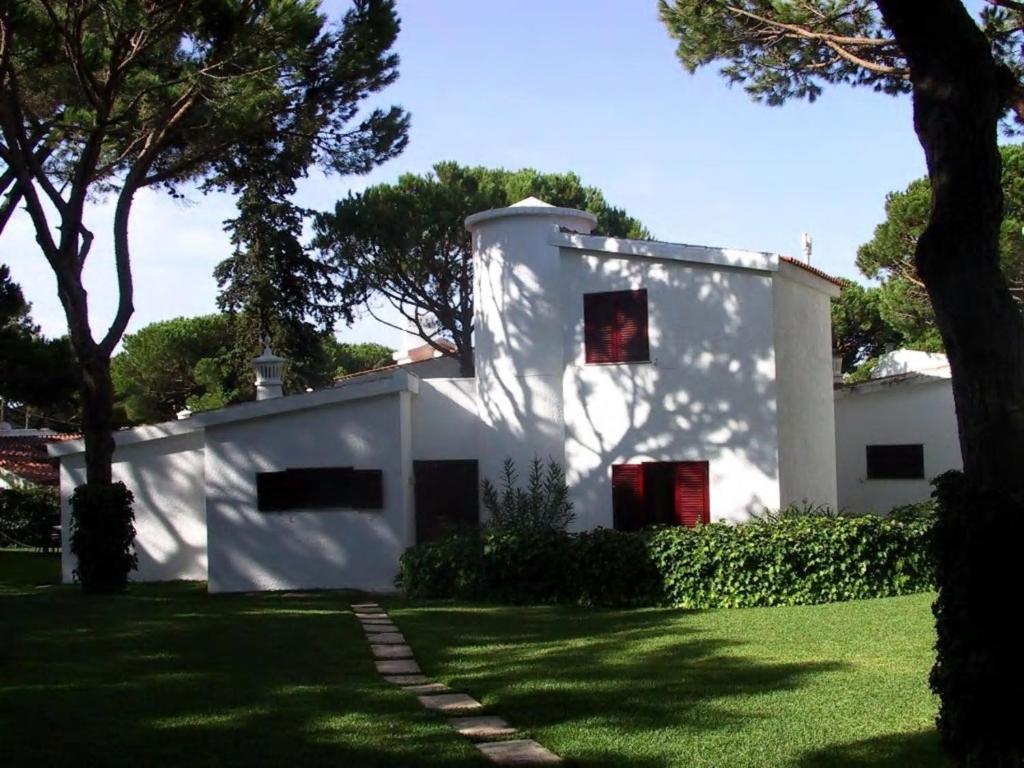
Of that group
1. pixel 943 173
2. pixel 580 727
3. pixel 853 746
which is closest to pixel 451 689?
pixel 580 727

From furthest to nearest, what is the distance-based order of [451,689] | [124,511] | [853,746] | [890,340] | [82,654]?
[890,340] → [124,511] → [82,654] → [451,689] → [853,746]

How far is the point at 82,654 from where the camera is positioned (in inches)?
401

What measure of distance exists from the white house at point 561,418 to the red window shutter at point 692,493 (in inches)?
0.8

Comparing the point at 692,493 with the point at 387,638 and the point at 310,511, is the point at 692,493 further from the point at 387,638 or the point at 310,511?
the point at 387,638

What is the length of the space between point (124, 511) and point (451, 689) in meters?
8.68

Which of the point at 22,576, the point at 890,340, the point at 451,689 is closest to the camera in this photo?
the point at 451,689

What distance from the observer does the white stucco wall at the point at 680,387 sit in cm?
1606

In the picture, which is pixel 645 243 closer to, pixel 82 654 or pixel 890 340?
pixel 82 654

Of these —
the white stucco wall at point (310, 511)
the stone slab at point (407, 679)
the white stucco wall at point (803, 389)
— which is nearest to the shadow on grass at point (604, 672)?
the stone slab at point (407, 679)

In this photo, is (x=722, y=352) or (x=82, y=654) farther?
(x=722, y=352)

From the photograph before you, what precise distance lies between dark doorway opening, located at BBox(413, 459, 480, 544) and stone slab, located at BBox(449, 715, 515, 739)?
9.74 meters

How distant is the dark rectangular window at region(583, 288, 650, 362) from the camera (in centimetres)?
1672

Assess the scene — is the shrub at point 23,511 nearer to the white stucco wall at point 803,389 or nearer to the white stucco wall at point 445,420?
the white stucco wall at point 445,420

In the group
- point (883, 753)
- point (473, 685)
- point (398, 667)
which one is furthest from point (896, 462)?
point (883, 753)
